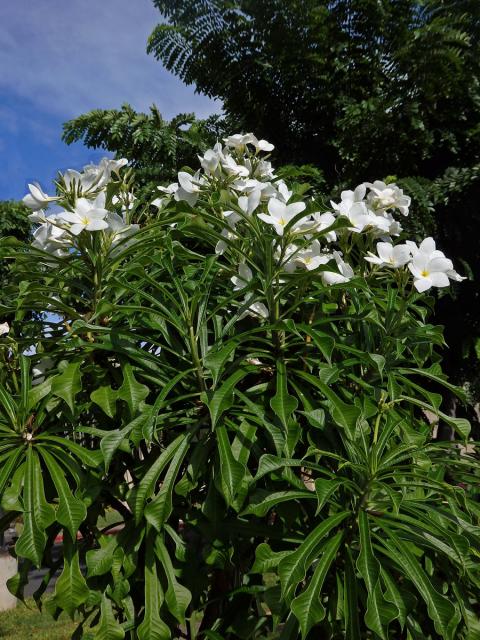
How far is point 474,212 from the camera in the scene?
4176 mm

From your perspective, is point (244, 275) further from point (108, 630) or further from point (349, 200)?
point (108, 630)

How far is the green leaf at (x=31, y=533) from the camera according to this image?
1.20 meters

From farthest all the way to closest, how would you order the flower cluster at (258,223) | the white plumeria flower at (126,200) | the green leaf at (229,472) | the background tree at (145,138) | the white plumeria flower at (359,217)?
the background tree at (145,138) < the white plumeria flower at (126,200) < the white plumeria flower at (359,217) < the flower cluster at (258,223) < the green leaf at (229,472)

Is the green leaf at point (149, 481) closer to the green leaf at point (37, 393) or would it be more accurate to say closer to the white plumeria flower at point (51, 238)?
the green leaf at point (37, 393)

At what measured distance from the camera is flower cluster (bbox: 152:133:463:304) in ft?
4.62

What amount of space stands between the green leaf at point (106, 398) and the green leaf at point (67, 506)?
0.15m

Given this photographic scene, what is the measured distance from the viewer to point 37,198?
154 cm

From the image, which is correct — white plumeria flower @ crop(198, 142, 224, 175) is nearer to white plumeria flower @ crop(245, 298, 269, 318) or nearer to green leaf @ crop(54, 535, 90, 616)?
white plumeria flower @ crop(245, 298, 269, 318)

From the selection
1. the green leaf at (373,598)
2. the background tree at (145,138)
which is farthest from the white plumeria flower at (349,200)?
the background tree at (145,138)

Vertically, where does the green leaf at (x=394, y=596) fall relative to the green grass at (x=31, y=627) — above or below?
above

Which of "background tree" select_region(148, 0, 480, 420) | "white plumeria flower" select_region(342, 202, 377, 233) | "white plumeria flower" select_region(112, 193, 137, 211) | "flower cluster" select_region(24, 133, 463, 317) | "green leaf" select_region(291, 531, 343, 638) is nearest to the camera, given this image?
"green leaf" select_region(291, 531, 343, 638)

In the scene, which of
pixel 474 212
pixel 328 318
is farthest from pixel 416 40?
pixel 328 318

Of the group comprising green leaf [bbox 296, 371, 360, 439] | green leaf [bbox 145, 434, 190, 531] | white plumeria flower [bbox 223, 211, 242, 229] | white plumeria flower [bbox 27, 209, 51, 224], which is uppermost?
white plumeria flower [bbox 27, 209, 51, 224]

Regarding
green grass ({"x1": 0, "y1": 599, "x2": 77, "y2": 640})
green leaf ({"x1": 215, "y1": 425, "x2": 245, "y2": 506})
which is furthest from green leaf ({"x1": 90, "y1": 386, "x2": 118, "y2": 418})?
green grass ({"x1": 0, "y1": 599, "x2": 77, "y2": 640})
